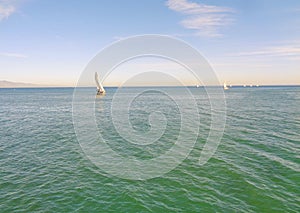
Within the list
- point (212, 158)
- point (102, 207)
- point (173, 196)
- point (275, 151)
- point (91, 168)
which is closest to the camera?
point (102, 207)

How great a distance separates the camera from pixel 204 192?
1898 cm

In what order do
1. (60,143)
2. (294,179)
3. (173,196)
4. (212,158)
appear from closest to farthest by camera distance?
→ (173,196) → (294,179) → (212,158) → (60,143)

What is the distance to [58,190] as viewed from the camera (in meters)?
19.5

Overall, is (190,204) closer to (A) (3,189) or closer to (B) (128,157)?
(B) (128,157)

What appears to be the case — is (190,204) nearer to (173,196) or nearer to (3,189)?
(173,196)

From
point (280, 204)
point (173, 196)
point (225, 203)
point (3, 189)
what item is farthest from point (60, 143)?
point (280, 204)

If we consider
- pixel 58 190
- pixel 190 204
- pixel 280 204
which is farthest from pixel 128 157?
pixel 280 204

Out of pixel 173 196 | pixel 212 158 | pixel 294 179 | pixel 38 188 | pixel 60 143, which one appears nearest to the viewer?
pixel 173 196

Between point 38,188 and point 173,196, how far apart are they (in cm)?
1166

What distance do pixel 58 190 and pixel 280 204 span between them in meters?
17.8

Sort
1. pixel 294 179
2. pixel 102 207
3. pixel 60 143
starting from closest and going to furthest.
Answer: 1. pixel 102 207
2. pixel 294 179
3. pixel 60 143

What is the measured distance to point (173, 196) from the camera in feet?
60.7

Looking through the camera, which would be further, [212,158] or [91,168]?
[212,158]

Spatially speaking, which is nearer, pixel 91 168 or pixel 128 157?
pixel 91 168
